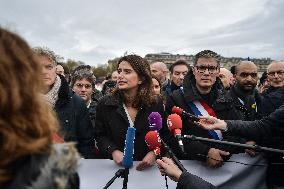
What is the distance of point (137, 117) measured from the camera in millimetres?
4168

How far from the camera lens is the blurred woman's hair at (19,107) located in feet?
4.92

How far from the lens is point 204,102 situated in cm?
439

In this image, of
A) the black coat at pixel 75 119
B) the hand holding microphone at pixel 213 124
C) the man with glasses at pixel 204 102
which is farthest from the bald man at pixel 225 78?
the hand holding microphone at pixel 213 124

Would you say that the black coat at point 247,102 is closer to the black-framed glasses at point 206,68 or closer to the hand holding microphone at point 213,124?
the black-framed glasses at point 206,68

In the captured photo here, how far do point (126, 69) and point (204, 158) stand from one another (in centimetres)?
139

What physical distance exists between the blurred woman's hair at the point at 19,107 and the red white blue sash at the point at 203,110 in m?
2.84

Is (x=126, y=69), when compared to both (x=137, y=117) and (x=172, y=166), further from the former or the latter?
(x=172, y=166)

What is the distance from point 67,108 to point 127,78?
803 millimetres

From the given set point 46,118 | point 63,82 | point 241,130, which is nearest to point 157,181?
point 241,130

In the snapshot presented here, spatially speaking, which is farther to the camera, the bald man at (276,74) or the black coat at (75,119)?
the bald man at (276,74)

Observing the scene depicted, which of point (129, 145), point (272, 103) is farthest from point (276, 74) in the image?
point (129, 145)

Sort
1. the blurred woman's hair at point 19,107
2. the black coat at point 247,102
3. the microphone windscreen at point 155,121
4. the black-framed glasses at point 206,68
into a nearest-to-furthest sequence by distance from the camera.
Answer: the blurred woman's hair at point 19,107 → the microphone windscreen at point 155,121 → the black-framed glasses at point 206,68 → the black coat at point 247,102

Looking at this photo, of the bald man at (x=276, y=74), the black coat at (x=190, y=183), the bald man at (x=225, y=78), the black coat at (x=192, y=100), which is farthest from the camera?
the bald man at (x=225, y=78)

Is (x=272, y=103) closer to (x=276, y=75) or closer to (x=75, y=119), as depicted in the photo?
(x=276, y=75)
